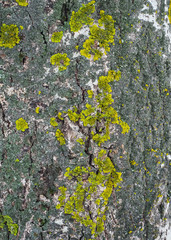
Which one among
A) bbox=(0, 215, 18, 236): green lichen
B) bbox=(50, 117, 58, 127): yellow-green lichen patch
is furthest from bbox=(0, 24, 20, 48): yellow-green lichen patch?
bbox=(0, 215, 18, 236): green lichen

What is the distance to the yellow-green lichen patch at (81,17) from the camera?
3.94ft

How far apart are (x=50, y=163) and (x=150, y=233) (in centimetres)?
74

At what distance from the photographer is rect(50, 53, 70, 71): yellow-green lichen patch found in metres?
1.19

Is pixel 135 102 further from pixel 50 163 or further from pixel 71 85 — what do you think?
pixel 50 163

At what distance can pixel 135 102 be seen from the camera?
1281 millimetres

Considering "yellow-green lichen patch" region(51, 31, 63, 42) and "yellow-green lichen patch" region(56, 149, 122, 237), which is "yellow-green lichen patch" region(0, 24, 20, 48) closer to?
"yellow-green lichen patch" region(51, 31, 63, 42)

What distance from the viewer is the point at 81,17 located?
121 cm

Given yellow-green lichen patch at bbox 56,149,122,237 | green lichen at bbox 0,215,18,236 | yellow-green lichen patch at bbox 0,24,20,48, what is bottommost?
green lichen at bbox 0,215,18,236

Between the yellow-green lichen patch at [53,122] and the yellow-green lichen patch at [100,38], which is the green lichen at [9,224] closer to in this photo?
the yellow-green lichen patch at [53,122]

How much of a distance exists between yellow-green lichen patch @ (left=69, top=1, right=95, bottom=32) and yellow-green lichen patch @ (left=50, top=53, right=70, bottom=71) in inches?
6.2

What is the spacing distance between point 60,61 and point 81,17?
0.89 feet

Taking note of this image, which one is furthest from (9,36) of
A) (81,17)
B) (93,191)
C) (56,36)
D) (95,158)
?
(93,191)

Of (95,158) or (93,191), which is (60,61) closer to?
(95,158)

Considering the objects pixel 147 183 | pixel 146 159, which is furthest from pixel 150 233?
pixel 146 159
